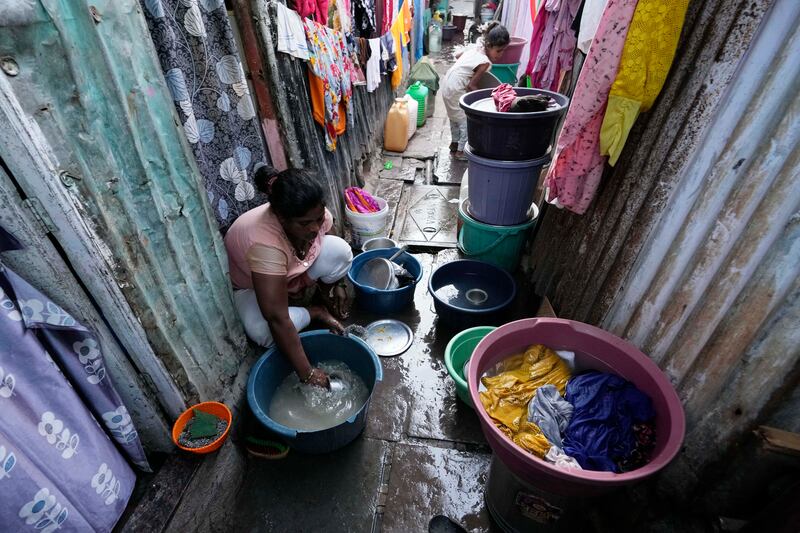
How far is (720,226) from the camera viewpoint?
1586 millimetres

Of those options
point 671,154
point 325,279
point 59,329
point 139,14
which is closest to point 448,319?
point 325,279

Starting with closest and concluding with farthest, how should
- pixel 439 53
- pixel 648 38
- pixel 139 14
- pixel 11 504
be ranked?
1. pixel 11 504
2. pixel 139 14
3. pixel 648 38
4. pixel 439 53

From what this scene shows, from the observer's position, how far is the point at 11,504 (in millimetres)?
1208

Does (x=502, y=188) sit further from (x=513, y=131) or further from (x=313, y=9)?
(x=313, y=9)

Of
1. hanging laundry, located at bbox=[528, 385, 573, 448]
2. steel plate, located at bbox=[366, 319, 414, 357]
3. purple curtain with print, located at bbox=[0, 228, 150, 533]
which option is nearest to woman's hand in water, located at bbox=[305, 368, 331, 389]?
steel plate, located at bbox=[366, 319, 414, 357]

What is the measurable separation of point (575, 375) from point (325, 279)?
6.82 feet

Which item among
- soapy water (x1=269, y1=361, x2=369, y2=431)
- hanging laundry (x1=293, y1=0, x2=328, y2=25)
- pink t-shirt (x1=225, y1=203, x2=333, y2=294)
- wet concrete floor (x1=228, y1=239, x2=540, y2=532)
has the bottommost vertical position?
wet concrete floor (x1=228, y1=239, x2=540, y2=532)

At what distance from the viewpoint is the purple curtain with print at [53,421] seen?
4.01 ft

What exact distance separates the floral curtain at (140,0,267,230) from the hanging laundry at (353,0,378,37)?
3.08 meters

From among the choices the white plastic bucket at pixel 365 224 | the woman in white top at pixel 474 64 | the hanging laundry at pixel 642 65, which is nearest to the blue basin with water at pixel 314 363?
the white plastic bucket at pixel 365 224

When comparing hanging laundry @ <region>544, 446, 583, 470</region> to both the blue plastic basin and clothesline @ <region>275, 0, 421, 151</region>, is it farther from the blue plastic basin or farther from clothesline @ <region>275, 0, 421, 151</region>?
clothesline @ <region>275, 0, 421, 151</region>

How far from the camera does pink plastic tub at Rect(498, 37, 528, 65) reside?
662cm

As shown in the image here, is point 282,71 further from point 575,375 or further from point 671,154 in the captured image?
point 575,375

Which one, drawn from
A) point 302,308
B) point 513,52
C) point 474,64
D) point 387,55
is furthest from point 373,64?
point 302,308
